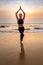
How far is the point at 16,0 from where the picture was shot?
11.9 meters

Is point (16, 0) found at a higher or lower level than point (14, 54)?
higher

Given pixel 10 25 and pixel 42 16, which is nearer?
pixel 42 16

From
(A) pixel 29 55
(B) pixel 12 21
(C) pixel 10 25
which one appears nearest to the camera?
(A) pixel 29 55

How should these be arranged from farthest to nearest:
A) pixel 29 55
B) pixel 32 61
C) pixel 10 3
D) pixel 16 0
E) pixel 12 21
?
pixel 12 21, pixel 10 3, pixel 16 0, pixel 29 55, pixel 32 61

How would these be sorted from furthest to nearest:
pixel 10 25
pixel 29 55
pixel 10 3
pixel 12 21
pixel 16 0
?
pixel 10 25 < pixel 12 21 < pixel 10 3 < pixel 16 0 < pixel 29 55

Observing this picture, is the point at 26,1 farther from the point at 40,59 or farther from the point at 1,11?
the point at 40,59

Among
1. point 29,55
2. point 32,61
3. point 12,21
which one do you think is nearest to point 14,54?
point 29,55

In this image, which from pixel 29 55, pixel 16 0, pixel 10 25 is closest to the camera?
pixel 29 55

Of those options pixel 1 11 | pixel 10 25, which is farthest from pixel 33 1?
pixel 10 25

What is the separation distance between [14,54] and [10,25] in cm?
1085

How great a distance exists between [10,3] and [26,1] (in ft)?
3.65

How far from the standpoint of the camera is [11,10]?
44.3ft

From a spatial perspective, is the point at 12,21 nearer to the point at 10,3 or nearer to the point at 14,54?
the point at 10,3

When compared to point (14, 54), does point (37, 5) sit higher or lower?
higher
